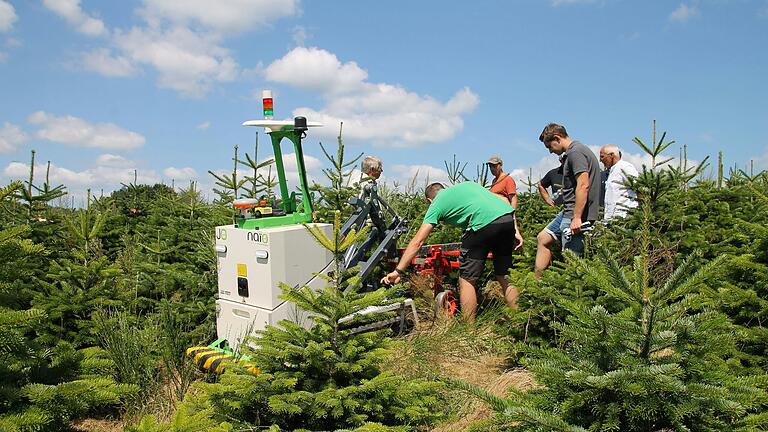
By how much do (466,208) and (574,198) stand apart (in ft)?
3.49

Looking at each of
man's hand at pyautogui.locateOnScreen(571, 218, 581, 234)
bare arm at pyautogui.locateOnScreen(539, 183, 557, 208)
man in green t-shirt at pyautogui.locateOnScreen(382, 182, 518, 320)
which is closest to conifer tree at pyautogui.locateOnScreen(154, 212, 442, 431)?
man in green t-shirt at pyautogui.locateOnScreen(382, 182, 518, 320)

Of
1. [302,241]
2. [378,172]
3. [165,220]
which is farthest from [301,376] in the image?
[165,220]

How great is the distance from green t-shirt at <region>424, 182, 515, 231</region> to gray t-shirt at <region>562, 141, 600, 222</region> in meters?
0.61

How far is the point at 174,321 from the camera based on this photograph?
5.64 metres

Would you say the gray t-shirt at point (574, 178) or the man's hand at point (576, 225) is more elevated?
the gray t-shirt at point (574, 178)

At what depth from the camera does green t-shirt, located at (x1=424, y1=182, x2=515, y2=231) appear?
18.8 ft

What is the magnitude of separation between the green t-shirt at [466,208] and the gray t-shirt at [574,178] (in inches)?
24.0

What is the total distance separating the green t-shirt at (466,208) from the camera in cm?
572

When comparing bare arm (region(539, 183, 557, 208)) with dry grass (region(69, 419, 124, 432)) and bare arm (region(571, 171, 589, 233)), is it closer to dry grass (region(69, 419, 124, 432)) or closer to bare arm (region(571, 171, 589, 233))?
bare arm (region(571, 171, 589, 233))

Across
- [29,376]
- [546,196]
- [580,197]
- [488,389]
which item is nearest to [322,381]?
[29,376]

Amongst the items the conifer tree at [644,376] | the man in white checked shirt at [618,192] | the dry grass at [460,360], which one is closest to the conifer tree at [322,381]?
the dry grass at [460,360]

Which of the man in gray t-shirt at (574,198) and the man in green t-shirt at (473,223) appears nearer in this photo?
the man in gray t-shirt at (574,198)

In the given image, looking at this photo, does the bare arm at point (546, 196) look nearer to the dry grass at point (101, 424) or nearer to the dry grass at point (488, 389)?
the dry grass at point (488, 389)

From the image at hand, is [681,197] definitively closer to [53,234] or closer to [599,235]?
[599,235]
